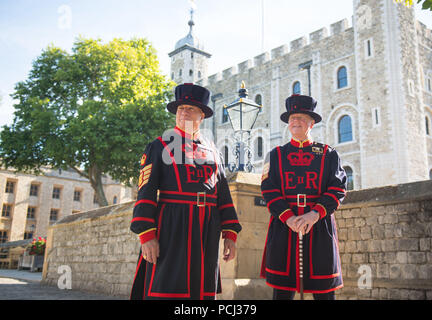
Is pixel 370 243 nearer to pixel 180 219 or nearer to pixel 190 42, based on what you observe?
pixel 180 219

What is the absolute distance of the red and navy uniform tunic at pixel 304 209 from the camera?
3186mm

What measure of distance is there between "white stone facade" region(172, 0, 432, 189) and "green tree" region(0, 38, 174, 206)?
1168 cm

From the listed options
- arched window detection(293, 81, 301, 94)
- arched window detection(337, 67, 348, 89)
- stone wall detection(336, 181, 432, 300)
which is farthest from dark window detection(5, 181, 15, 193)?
stone wall detection(336, 181, 432, 300)

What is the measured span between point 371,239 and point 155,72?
17832 millimetres

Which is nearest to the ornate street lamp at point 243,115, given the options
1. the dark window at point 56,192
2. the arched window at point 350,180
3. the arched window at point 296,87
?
the arched window at point 350,180

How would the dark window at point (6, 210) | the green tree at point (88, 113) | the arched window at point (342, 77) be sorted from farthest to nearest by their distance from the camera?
the dark window at point (6, 210)
the arched window at point (342, 77)
the green tree at point (88, 113)

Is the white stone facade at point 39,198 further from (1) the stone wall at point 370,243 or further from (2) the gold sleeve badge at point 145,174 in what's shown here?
(2) the gold sleeve badge at point 145,174

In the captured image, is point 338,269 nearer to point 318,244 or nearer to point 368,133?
point 318,244

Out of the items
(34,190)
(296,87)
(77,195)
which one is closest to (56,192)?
(34,190)

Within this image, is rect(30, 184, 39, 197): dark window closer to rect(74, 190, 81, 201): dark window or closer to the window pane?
rect(74, 190, 81, 201): dark window

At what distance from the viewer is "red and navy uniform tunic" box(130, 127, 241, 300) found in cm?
292

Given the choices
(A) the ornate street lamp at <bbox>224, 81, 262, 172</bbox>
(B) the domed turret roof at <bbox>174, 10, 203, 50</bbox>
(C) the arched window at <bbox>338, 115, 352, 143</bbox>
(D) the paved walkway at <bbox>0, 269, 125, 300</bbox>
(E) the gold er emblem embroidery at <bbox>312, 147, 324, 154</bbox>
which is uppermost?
(B) the domed turret roof at <bbox>174, 10, 203, 50</bbox>

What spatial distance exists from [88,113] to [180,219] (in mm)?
16246

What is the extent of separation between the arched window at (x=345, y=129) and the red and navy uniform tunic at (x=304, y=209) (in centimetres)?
2277
